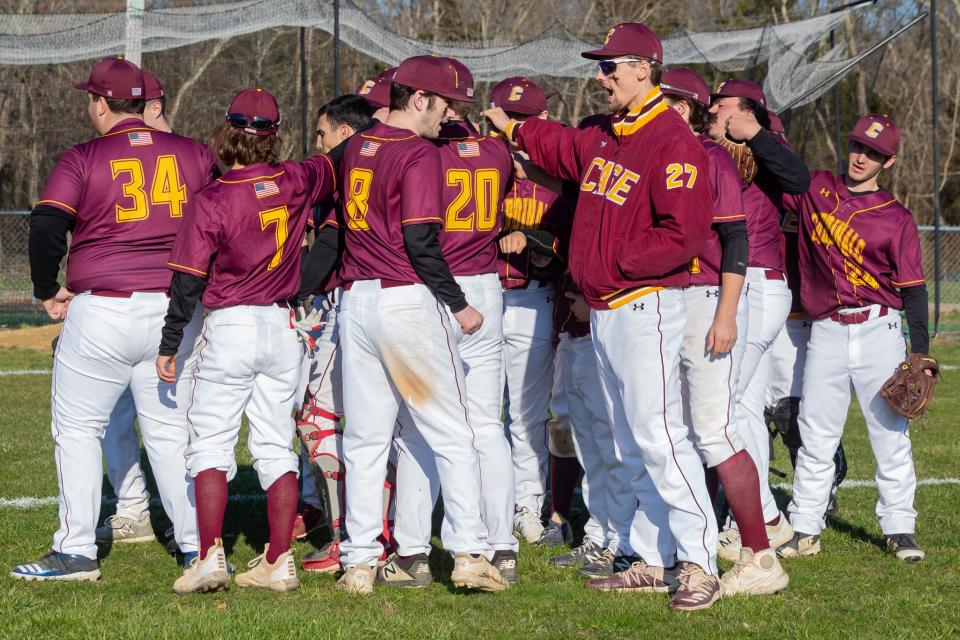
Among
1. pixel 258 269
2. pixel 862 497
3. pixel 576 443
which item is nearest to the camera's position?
pixel 258 269

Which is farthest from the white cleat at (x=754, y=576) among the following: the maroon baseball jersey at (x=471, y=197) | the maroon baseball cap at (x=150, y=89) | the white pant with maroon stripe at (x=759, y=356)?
the maroon baseball cap at (x=150, y=89)

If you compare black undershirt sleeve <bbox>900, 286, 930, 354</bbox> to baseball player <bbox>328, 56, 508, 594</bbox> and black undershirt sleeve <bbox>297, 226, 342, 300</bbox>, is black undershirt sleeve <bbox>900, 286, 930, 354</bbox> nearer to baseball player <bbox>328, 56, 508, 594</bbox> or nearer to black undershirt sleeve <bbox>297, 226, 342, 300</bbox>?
baseball player <bbox>328, 56, 508, 594</bbox>

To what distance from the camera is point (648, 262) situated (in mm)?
4836

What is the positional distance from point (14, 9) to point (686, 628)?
84.6 ft

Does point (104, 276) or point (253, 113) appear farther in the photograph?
point (104, 276)

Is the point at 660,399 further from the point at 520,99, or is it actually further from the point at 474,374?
the point at 520,99

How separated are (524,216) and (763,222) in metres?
1.32

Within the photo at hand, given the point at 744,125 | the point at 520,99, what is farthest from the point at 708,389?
the point at 520,99

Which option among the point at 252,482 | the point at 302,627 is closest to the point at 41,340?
the point at 252,482

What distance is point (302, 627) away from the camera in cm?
457

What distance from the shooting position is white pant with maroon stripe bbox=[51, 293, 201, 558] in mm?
5297

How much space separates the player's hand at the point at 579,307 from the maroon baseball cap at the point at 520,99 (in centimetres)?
108

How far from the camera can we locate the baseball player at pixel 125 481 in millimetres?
6332

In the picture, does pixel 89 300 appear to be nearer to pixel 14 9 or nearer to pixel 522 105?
pixel 522 105
